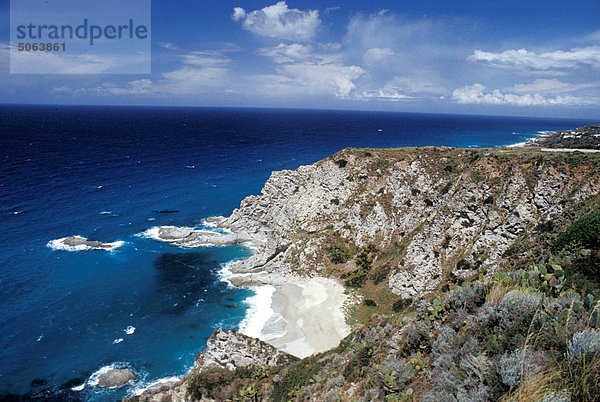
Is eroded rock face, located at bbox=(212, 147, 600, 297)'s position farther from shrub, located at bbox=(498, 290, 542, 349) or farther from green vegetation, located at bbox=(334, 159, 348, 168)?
shrub, located at bbox=(498, 290, 542, 349)

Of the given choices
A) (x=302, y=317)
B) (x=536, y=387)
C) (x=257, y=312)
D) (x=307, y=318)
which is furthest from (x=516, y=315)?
(x=257, y=312)

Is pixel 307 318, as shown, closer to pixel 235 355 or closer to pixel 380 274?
pixel 380 274

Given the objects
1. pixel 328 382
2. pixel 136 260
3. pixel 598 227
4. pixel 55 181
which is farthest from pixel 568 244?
pixel 55 181

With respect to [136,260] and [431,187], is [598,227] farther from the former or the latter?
[136,260]

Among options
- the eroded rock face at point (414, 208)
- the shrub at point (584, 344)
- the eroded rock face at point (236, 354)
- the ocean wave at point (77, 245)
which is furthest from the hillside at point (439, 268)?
the ocean wave at point (77, 245)

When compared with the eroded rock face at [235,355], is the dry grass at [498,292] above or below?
above

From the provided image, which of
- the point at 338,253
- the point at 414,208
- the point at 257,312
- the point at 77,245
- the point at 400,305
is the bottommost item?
the point at 257,312

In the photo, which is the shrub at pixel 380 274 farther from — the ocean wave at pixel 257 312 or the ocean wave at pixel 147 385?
the ocean wave at pixel 147 385

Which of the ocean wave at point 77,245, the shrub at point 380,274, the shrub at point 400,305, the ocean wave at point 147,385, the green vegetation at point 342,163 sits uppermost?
the green vegetation at point 342,163

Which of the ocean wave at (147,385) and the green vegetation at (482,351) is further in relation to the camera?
the ocean wave at (147,385)
